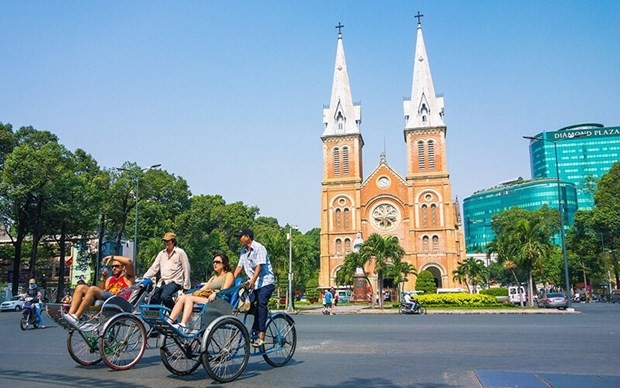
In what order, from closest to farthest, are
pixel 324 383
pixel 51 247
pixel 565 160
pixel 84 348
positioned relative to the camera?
pixel 324 383, pixel 84 348, pixel 51 247, pixel 565 160

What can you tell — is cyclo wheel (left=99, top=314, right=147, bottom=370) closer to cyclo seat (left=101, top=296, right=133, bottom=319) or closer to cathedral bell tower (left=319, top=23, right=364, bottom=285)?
cyclo seat (left=101, top=296, right=133, bottom=319)

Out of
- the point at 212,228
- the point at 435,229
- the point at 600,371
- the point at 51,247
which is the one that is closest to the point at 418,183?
the point at 435,229

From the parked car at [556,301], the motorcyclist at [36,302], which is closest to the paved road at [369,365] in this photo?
the motorcyclist at [36,302]

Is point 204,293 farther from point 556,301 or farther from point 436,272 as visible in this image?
point 436,272

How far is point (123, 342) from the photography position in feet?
22.7

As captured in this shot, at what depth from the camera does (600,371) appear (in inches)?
265

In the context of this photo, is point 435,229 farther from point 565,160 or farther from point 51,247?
point 565,160

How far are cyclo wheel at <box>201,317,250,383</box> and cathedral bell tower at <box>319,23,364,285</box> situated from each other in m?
57.7

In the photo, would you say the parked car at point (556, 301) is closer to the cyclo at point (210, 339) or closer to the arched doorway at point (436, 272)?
the arched doorway at point (436, 272)

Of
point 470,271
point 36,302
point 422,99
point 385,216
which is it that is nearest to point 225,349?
point 36,302

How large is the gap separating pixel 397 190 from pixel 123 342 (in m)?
61.2

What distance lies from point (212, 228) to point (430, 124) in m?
29.2

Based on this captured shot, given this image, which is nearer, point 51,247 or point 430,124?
point 51,247

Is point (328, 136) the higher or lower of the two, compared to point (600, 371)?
higher
